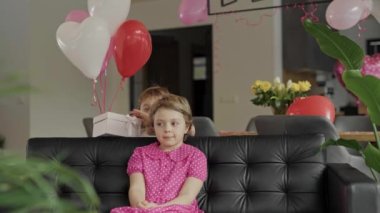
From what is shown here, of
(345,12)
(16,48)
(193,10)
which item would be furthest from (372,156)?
(16,48)

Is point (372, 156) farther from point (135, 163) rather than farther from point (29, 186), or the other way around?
point (29, 186)

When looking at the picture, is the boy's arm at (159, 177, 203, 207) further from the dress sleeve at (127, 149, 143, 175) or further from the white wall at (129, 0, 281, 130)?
the white wall at (129, 0, 281, 130)

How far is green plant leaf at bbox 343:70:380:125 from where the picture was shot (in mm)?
1753

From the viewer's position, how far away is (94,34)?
291 cm

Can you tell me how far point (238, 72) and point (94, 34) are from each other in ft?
10.5

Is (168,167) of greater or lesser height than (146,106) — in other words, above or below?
below

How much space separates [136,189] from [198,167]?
268mm

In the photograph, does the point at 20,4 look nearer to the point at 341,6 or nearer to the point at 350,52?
the point at 341,6

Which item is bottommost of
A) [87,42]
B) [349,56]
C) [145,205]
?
[145,205]

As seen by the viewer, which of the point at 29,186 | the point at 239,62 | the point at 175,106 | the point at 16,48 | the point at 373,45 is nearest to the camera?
the point at 29,186

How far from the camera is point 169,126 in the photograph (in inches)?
80.4

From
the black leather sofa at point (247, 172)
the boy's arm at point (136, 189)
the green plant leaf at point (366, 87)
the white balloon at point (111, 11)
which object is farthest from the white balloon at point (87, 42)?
the green plant leaf at point (366, 87)

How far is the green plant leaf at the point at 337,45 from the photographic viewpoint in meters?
2.00

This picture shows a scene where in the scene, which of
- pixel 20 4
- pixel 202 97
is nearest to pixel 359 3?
pixel 202 97
